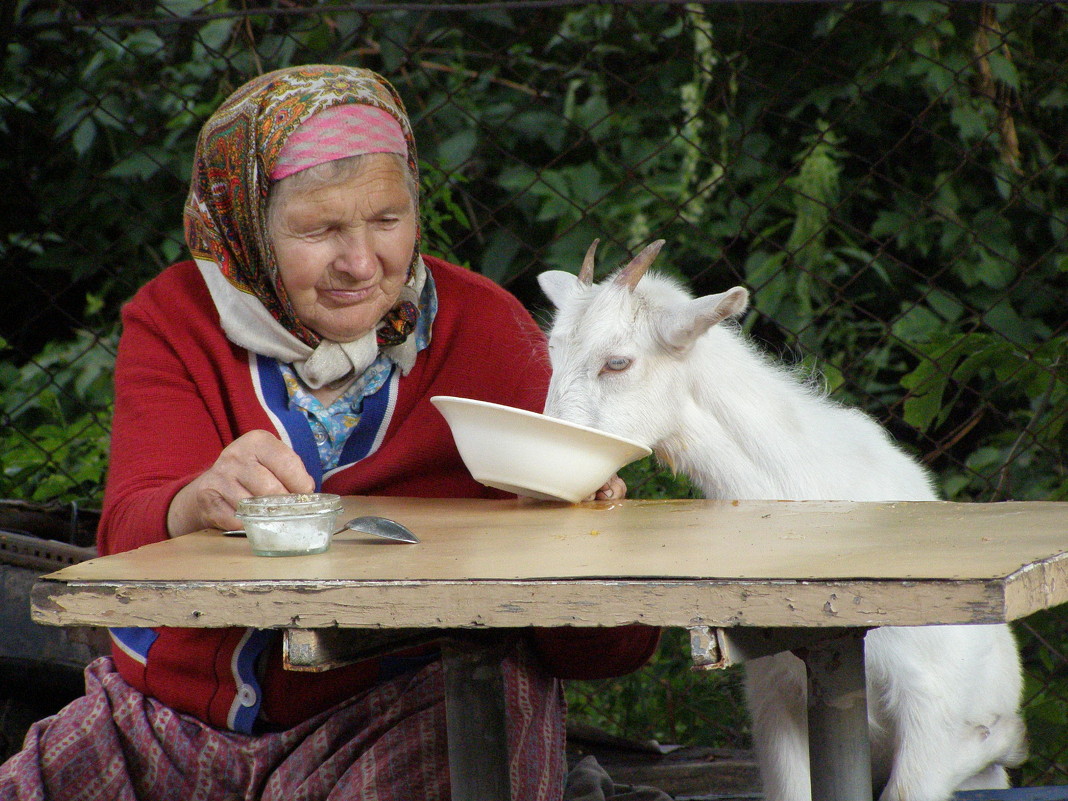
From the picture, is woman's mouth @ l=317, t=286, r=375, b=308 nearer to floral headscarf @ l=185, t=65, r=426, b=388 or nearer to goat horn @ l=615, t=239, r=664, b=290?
floral headscarf @ l=185, t=65, r=426, b=388

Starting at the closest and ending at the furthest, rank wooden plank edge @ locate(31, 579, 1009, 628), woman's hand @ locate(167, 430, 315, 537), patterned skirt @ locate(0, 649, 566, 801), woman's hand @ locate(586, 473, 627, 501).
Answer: wooden plank edge @ locate(31, 579, 1009, 628) < woman's hand @ locate(167, 430, 315, 537) < patterned skirt @ locate(0, 649, 566, 801) < woman's hand @ locate(586, 473, 627, 501)

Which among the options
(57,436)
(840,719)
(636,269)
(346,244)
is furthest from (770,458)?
(57,436)

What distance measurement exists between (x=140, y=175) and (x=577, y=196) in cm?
161

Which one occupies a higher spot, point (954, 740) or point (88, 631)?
point (88, 631)

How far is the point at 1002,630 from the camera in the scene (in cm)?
264

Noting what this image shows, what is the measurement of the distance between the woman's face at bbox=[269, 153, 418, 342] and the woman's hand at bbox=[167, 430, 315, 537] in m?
0.52

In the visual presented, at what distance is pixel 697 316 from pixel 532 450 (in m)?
0.57

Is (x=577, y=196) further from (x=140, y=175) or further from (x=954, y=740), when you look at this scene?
(x=954, y=740)

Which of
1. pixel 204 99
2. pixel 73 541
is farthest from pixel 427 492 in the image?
pixel 204 99

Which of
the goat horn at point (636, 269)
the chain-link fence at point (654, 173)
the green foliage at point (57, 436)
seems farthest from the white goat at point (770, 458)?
the green foliage at point (57, 436)

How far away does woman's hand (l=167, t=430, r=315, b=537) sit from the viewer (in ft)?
6.05

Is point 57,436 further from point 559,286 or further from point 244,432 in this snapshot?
point 559,286

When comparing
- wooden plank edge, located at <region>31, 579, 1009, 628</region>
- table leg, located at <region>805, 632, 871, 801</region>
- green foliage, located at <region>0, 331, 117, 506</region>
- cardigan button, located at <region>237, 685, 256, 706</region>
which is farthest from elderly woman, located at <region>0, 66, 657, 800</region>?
green foliage, located at <region>0, 331, 117, 506</region>

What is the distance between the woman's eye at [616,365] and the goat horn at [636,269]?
0.52 ft
